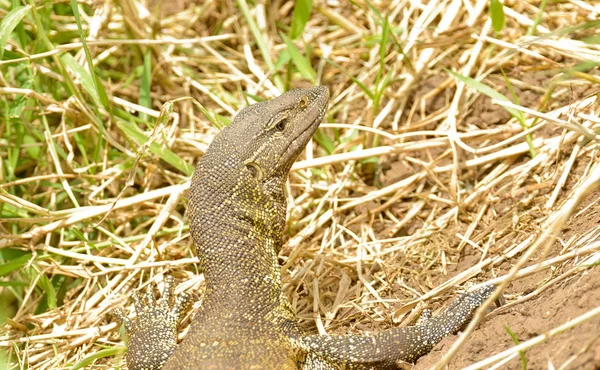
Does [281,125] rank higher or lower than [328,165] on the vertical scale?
higher

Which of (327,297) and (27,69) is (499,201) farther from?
(27,69)

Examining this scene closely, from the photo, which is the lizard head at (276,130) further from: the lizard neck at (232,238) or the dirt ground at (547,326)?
the dirt ground at (547,326)

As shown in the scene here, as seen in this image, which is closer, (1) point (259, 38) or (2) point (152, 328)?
(2) point (152, 328)

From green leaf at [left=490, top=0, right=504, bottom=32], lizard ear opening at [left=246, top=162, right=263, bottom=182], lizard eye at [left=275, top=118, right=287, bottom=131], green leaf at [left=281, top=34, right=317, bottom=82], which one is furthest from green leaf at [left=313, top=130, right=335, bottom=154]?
green leaf at [left=490, top=0, right=504, bottom=32]

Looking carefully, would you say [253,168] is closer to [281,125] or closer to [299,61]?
[281,125]

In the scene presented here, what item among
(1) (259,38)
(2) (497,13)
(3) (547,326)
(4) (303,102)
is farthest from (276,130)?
(1) (259,38)

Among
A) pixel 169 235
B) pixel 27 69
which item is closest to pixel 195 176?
pixel 169 235

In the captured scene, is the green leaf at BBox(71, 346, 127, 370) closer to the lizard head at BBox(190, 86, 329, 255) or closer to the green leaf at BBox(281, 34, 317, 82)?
the lizard head at BBox(190, 86, 329, 255)
